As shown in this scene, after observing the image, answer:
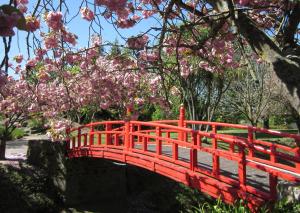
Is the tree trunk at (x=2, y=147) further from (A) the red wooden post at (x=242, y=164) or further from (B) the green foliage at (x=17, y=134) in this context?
(B) the green foliage at (x=17, y=134)

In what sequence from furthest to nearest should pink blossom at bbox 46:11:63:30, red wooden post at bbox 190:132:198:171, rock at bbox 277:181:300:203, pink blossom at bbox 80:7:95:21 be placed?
red wooden post at bbox 190:132:198:171, pink blossom at bbox 80:7:95:21, rock at bbox 277:181:300:203, pink blossom at bbox 46:11:63:30

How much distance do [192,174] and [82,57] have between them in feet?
9.91

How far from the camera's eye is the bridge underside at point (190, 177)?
6.71 metres

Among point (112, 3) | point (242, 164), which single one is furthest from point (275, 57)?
point (242, 164)

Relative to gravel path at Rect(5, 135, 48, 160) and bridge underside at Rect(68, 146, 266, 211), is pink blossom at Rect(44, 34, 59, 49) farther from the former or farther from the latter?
gravel path at Rect(5, 135, 48, 160)

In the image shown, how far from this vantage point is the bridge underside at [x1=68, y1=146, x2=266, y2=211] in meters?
6.71

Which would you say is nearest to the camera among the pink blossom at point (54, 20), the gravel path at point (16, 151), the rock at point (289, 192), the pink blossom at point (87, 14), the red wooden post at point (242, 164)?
the pink blossom at point (54, 20)

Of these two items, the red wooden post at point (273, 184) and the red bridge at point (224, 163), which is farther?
the red bridge at point (224, 163)

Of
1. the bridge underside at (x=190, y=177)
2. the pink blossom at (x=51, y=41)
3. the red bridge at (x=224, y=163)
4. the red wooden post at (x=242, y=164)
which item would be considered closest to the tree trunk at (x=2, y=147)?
the red bridge at (x=224, y=163)

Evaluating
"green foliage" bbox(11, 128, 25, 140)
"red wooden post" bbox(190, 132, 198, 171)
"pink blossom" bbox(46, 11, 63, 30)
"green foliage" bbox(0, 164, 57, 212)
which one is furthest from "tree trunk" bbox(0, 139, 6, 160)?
"pink blossom" bbox(46, 11, 63, 30)

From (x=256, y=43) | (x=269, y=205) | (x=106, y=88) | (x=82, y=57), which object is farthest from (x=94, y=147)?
(x=256, y=43)

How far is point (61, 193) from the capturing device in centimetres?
1441

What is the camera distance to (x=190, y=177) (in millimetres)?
7961

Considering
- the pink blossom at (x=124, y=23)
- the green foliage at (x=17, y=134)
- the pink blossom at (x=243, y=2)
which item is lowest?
the green foliage at (x=17, y=134)
